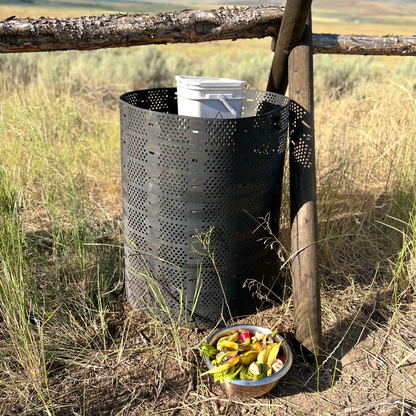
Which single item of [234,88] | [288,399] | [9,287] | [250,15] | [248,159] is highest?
[250,15]

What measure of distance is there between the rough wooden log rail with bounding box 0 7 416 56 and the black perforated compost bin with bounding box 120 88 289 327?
14.7 inches

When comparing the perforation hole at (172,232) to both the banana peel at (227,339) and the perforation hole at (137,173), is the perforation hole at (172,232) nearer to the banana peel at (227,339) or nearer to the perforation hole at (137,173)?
the perforation hole at (137,173)

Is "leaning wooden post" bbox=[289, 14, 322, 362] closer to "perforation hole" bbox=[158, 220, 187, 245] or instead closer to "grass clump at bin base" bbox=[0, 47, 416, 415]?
"grass clump at bin base" bbox=[0, 47, 416, 415]

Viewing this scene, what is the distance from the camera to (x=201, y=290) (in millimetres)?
2359

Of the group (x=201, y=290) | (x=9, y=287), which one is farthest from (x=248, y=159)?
(x=9, y=287)

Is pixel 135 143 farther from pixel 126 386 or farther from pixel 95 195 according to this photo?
pixel 95 195

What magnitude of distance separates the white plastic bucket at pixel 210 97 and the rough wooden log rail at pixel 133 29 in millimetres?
328

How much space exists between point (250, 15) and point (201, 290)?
1655 millimetres

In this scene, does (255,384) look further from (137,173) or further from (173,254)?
(137,173)

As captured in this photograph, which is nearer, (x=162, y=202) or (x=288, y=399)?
(x=288, y=399)

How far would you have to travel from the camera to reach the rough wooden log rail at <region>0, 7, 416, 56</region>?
7.62 feet

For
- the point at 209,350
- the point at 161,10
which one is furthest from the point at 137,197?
the point at 161,10

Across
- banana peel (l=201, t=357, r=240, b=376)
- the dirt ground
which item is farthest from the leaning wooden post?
banana peel (l=201, t=357, r=240, b=376)

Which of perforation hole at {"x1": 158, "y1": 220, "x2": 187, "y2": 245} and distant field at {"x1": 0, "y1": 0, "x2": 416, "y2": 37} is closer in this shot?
perforation hole at {"x1": 158, "y1": 220, "x2": 187, "y2": 245}
